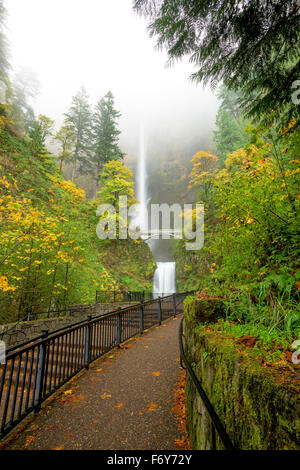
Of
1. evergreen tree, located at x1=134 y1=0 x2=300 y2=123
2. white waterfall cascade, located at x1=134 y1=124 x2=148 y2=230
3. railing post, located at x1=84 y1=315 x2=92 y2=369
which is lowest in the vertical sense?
railing post, located at x1=84 y1=315 x2=92 y2=369

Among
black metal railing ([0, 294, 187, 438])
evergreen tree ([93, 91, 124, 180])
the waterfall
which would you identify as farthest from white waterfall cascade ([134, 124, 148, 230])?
black metal railing ([0, 294, 187, 438])

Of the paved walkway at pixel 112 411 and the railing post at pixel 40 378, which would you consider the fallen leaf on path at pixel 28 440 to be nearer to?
the paved walkway at pixel 112 411

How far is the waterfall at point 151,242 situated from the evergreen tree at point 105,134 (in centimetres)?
1224

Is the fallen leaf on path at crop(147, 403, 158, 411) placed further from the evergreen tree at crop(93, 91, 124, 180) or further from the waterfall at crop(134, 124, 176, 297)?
the evergreen tree at crop(93, 91, 124, 180)

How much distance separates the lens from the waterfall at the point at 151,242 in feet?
83.6

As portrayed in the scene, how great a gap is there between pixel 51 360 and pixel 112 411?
2.38 meters

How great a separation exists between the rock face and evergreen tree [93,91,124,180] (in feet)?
98.2

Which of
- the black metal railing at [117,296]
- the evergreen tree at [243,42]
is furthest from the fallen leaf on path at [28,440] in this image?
the black metal railing at [117,296]

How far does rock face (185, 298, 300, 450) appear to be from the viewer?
992 mm

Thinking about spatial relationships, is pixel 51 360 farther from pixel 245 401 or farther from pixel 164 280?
pixel 164 280

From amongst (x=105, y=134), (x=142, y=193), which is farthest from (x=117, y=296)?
(x=142, y=193)

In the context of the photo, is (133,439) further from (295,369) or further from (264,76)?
(264,76)

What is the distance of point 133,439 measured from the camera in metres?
2.61

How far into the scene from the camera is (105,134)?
2978 cm
